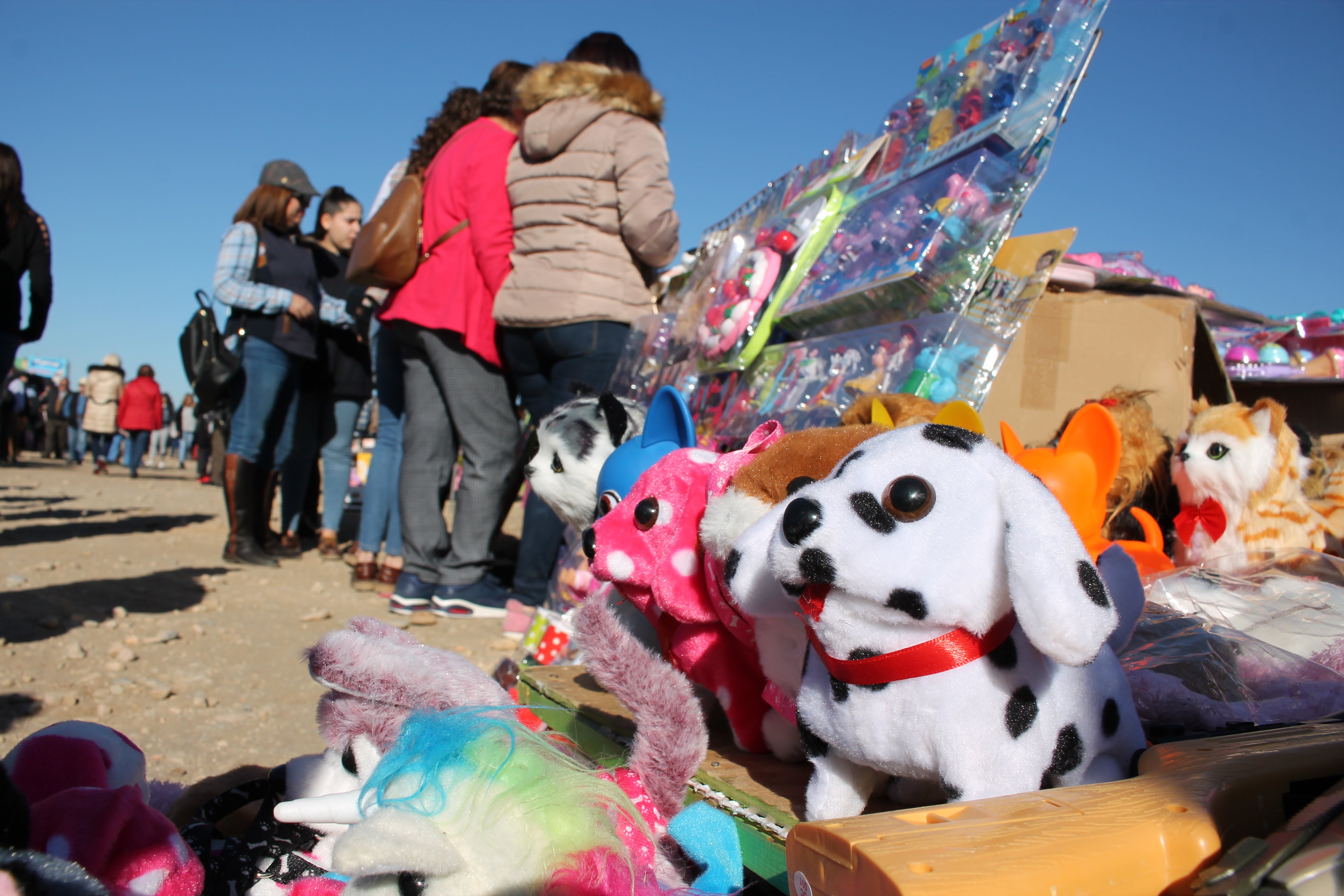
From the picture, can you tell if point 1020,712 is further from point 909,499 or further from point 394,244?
point 394,244

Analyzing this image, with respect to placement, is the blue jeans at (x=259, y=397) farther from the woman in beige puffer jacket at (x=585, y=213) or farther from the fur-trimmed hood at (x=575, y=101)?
the fur-trimmed hood at (x=575, y=101)

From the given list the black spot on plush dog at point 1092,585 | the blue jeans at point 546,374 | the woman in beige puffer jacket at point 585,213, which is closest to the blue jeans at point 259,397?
the blue jeans at point 546,374

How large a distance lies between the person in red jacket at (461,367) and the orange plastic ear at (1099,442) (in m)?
1.91

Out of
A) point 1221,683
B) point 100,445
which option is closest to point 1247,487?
point 1221,683

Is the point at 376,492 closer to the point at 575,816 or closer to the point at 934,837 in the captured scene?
the point at 575,816

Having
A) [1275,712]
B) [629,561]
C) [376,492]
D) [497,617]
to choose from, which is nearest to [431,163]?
[376,492]

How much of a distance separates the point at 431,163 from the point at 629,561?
8.23 ft

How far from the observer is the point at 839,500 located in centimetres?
77

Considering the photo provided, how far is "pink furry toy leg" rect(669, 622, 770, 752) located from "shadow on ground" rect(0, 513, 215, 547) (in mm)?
4641

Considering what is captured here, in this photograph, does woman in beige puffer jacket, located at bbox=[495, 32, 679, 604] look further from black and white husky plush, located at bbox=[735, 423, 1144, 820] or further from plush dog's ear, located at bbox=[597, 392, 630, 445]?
black and white husky plush, located at bbox=[735, 423, 1144, 820]

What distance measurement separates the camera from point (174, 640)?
8.68ft

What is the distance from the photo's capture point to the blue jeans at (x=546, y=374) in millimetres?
2512

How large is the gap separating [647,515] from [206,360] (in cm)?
326

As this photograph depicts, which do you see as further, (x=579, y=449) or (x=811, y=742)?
(x=579, y=449)
